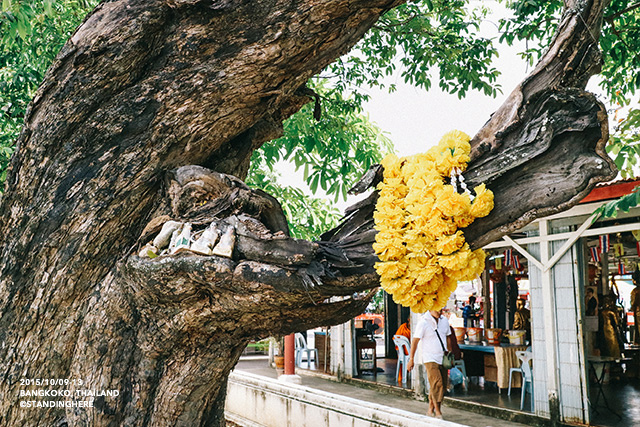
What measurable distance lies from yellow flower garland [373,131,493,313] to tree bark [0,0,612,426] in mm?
326

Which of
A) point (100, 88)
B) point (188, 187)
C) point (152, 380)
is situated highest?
point (100, 88)

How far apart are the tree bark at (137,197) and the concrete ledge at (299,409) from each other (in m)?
2.48

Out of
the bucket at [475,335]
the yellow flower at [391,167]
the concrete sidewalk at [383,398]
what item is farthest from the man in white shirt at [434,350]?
the yellow flower at [391,167]

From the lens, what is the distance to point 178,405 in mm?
3182

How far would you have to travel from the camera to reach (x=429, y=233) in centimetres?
243

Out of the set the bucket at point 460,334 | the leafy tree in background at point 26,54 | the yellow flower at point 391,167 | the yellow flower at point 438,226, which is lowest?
the bucket at point 460,334

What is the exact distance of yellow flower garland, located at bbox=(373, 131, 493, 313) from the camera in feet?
7.86

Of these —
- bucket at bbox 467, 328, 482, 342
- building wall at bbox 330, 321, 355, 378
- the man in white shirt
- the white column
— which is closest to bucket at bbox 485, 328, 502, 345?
bucket at bbox 467, 328, 482, 342

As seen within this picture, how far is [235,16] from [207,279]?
1471 mm

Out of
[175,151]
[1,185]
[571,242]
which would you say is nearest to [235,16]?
[175,151]

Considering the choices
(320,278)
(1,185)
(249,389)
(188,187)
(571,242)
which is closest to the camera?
(320,278)

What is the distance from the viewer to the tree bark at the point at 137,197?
298 cm

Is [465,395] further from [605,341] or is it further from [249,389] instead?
[249,389]

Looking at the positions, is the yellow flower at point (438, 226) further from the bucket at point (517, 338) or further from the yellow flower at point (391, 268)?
the bucket at point (517, 338)
